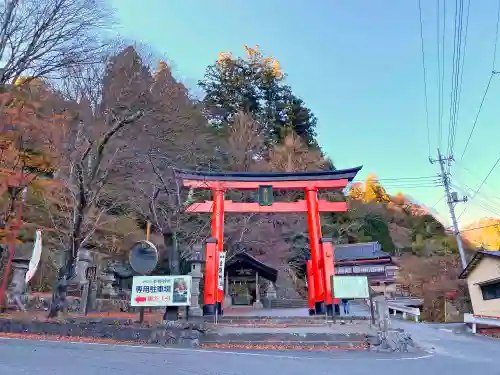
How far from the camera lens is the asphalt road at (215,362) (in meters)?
5.49

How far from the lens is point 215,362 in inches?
252

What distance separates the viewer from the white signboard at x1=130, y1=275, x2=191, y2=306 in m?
9.93

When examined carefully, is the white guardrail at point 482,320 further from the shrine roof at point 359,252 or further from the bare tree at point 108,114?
the shrine roof at point 359,252

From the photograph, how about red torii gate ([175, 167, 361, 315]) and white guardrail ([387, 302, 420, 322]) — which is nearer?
red torii gate ([175, 167, 361, 315])

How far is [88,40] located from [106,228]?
1365 centimetres

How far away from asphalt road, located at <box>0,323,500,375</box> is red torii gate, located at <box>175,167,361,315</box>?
5402 mm

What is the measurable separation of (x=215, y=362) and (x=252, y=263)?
1850cm

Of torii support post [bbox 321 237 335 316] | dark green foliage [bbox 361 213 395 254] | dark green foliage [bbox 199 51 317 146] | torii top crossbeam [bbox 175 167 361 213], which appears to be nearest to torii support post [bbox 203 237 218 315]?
torii top crossbeam [bbox 175 167 361 213]

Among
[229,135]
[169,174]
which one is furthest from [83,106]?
[229,135]

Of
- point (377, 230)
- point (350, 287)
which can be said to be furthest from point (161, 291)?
point (377, 230)

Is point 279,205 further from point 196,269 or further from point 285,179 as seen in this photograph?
point 196,269

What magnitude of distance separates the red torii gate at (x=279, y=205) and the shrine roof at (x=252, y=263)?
9671mm

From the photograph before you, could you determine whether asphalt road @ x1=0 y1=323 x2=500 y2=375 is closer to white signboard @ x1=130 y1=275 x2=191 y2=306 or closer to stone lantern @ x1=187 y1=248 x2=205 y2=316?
white signboard @ x1=130 y1=275 x2=191 y2=306

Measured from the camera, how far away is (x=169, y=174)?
17.9 m
